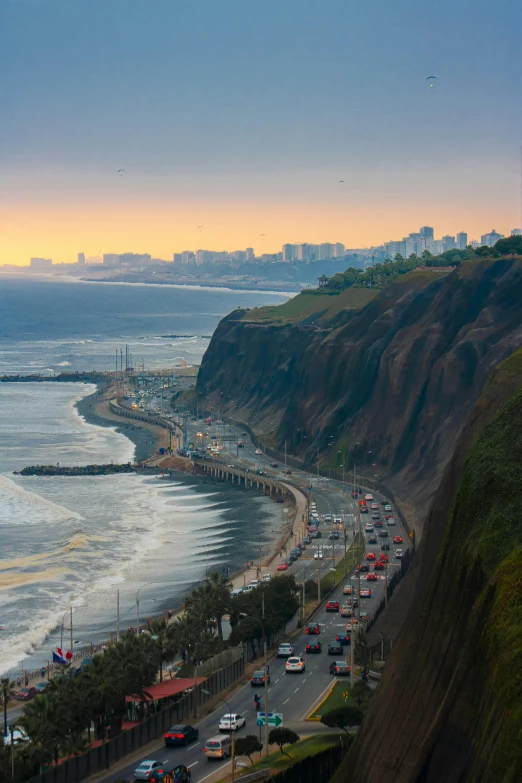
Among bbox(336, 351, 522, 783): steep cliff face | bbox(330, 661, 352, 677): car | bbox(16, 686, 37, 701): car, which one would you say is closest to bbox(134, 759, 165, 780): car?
bbox(336, 351, 522, 783): steep cliff face

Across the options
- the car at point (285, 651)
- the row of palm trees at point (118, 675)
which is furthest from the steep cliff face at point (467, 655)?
the car at point (285, 651)

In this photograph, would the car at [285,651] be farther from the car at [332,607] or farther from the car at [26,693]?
the car at [26,693]

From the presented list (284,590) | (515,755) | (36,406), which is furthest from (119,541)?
(36,406)

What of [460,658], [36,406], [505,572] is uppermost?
[505,572]

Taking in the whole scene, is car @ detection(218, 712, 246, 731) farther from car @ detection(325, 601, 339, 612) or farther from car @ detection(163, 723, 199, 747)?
car @ detection(325, 601, 339, 612)

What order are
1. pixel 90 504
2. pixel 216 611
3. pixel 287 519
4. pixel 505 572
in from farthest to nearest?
pixel 90 504
pixel 287 519
pixel 216 611
pixel 505 572

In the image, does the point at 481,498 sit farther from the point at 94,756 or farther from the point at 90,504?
the point at 90,504

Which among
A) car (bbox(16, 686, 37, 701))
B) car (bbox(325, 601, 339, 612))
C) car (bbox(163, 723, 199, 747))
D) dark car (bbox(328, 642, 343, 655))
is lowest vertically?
car (bbox(16, 686, 37, 701))
